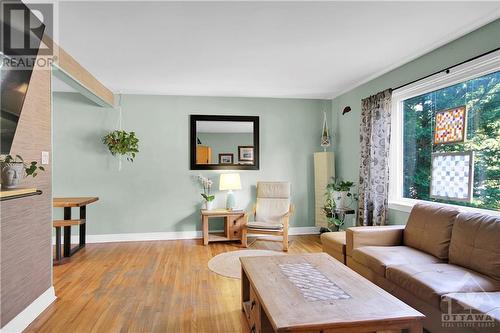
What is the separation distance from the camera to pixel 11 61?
7.03ft

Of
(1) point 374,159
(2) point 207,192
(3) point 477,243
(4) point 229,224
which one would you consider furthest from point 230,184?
(3) point 477,243

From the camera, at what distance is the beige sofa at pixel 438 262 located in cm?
185

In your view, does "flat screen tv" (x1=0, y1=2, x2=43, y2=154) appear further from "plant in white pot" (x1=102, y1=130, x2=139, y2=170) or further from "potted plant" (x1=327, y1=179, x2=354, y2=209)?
"potted plant" (x1=327, y1=179, x2=354, y2=209)

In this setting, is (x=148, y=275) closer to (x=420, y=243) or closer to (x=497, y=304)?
(x=420, y=243)

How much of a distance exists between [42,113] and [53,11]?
32.7 inches

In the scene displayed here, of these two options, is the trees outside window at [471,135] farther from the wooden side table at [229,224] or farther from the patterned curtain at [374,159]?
the wooden side table at [229,224]

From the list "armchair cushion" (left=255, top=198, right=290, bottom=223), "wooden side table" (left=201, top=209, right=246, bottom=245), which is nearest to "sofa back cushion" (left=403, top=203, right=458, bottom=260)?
"armchair cushion" (left=255, top=198, right=290, bottom=223)

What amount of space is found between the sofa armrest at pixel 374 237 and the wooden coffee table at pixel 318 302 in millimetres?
710

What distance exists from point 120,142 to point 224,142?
1.65 metres

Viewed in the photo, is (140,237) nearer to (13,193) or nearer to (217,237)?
(217,237)

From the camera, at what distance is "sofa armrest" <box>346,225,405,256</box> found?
306cm

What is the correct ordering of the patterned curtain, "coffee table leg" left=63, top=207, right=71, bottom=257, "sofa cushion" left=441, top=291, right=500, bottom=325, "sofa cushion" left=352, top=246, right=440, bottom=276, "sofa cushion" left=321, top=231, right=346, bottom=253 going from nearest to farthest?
"sofa cushion" left=441, top=291, right=500, bottom=325 → "sofa cushion" left=352, top=246, right=440, bottom=276 → "sofa cushion" left=321, top=231, right=346, bottom=253 → the patterned curtain → "coffee table leg" left=63, top=207, right=71, bottom=257

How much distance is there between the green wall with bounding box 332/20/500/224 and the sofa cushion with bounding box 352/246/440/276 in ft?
2.90

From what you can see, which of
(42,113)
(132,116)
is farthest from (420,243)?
(132,116)
